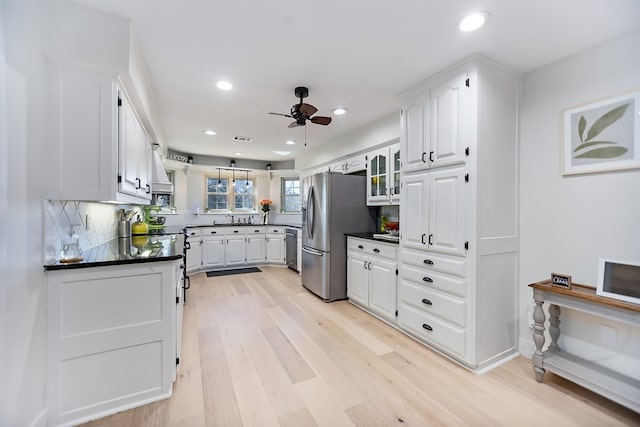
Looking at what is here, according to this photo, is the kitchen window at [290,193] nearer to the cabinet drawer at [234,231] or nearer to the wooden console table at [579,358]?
the cabinet drawer at [234,231]

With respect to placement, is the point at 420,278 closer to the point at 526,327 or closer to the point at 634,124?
the point at 526,327

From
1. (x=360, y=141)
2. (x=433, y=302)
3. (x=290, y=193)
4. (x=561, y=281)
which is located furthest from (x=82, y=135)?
(x=290, y=193)

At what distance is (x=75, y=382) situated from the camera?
1.61 metres

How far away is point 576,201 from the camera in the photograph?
2.10m

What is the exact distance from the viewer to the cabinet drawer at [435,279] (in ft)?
7.38

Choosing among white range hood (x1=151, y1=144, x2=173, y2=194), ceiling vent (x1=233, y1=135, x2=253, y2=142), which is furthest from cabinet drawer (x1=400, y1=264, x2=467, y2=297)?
ceiling vent (x1=233, y1=135, x2=253, y2=142)

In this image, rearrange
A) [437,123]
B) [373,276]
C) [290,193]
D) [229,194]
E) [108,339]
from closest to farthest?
[108,339]
[437,123]
[373,276]
[229,194]
[290,193]

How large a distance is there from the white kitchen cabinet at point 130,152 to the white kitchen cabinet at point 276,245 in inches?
136

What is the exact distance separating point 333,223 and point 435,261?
1.60 metres

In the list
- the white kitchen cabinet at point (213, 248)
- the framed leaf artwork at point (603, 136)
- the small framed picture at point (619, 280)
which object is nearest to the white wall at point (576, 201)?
the framed leaf artwork at point (603, 136)

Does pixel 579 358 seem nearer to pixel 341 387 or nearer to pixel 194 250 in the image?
pixel 341 387

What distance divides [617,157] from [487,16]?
1.33 m

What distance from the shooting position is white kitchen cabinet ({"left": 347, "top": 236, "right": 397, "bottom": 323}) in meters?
3.03

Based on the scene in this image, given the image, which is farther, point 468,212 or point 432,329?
point 432,329
